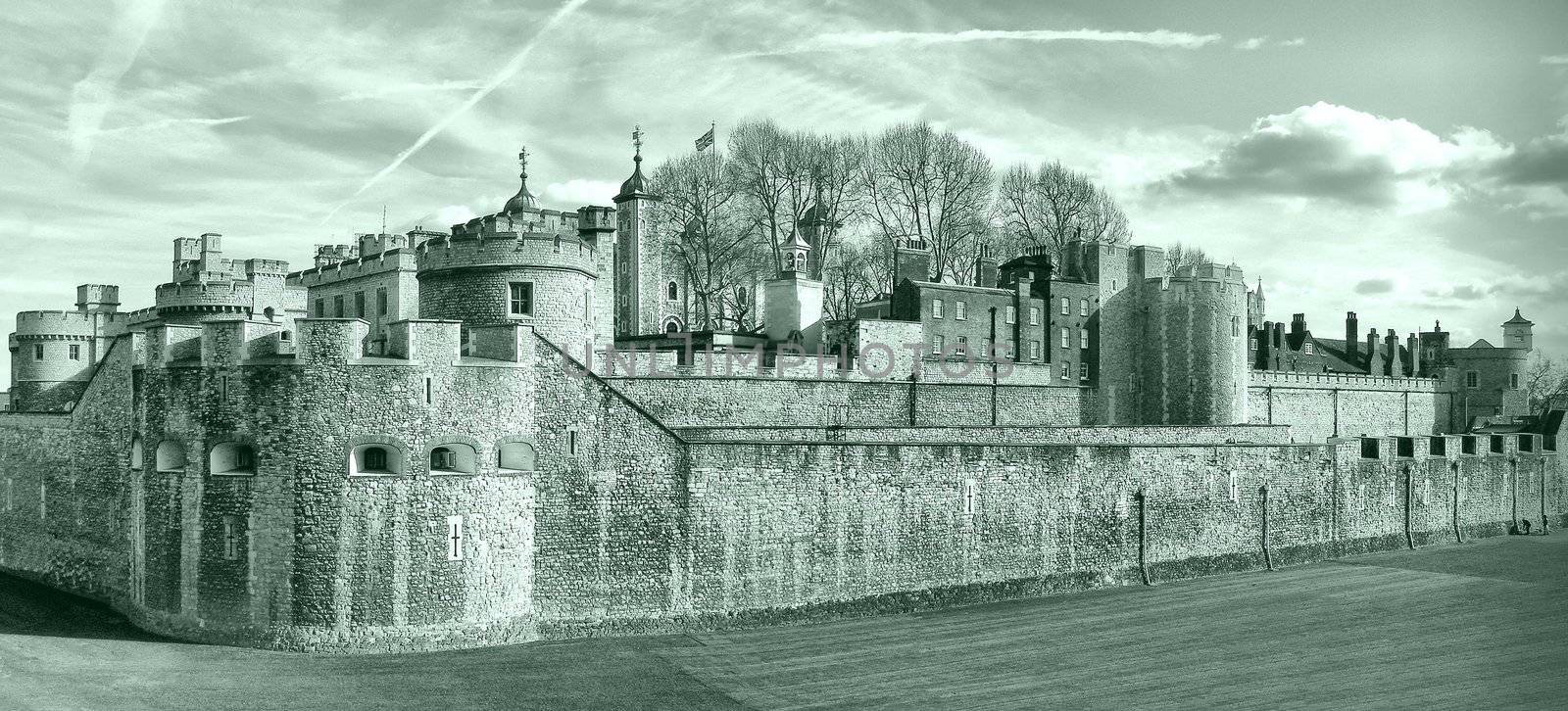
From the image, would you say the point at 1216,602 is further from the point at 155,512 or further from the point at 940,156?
the point at 940,156

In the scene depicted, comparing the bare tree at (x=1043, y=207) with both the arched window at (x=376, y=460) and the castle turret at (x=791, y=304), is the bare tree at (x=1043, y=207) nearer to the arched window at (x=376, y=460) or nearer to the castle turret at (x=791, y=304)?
the castle turret at (x=791, y=304)

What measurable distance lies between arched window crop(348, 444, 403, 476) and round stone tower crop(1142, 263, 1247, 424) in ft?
105

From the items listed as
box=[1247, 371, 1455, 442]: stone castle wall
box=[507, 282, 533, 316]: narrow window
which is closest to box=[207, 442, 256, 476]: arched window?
box=[507, 282, 533, 316]: narrow window

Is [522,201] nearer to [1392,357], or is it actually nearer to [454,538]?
[454,538]

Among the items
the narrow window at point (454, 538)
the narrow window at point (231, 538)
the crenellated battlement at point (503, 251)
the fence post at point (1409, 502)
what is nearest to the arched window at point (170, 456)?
the narrow window at point (231, 538)

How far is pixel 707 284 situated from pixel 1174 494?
952 inches

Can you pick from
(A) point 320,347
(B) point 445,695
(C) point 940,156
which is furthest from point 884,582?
(C) point 940,156

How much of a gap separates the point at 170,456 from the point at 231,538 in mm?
2575

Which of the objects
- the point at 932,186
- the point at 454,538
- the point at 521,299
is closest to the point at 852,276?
the point at 932,186

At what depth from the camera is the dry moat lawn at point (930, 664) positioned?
20734 millimetres

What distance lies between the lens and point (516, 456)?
2464 cm

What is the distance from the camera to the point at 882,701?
21.0 meters

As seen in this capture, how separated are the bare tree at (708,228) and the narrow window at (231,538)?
102 ft

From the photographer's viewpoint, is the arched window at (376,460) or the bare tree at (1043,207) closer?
the arched window at (376,460)
